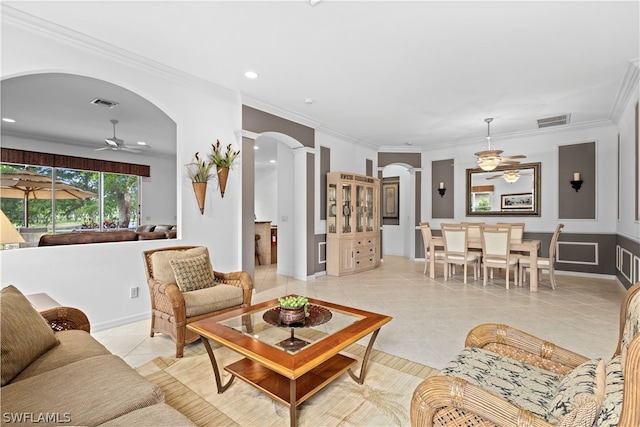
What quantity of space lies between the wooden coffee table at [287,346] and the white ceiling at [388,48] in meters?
2.42

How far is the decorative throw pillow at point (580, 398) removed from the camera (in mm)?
882

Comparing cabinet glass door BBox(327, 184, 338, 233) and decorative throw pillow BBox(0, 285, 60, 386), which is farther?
cabinet glass door BBox(327, 184, 338, 233)

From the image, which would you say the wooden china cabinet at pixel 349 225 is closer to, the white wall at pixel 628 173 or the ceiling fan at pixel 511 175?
the ceiling fan at pixel 511 175

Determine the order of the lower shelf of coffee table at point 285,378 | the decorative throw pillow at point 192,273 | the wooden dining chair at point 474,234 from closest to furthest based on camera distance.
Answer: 1. the lower shelf of coffee table at point 285,378
2. the decorative throw pillow at point 192,273
3. the wooden dining chair at point 474,234

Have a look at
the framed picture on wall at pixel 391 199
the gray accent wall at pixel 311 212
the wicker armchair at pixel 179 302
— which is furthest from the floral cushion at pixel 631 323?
the framed picture on wall at pixel 391 199

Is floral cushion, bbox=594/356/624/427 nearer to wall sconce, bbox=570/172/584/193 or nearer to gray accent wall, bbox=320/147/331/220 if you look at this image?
gray accent wall, bbox=320/147/331/220

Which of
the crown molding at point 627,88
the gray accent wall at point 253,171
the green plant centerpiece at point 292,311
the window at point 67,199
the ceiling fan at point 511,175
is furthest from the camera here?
the ceiling fan at point 511,175

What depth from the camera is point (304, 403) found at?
1958mm

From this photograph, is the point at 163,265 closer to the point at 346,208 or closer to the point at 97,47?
the point at 97,47

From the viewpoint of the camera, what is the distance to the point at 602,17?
105 inches

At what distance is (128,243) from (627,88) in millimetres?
6317

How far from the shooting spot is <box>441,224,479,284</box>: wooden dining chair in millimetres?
5246

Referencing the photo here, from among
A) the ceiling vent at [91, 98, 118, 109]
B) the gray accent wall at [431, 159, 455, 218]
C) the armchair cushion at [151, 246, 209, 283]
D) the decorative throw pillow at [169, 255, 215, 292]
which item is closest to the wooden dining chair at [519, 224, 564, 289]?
the gray accent wall at [431, 159, 455, 218]

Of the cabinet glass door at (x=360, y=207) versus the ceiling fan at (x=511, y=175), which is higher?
the ceiling fan at (x=511, y=175)
